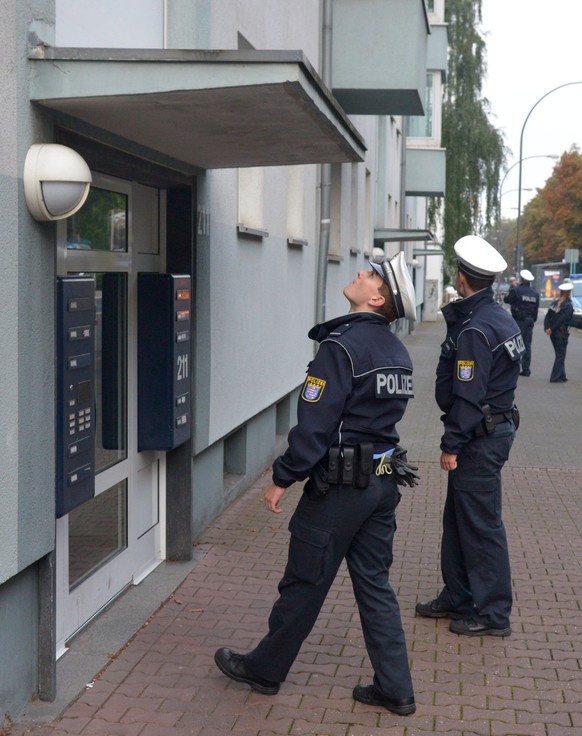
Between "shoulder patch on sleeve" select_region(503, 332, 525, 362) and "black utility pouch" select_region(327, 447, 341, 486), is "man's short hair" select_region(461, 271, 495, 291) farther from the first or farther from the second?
"black utility pouch" select_region(327, 447, 341, 486)

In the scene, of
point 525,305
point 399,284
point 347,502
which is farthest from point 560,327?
point 347,502

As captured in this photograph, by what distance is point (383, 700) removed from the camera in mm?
4625

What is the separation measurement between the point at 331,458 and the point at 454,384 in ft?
4.35

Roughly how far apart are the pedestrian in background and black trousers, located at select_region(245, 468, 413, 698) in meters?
15.6

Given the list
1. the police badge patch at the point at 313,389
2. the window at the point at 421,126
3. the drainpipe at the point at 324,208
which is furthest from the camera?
the window at the point at 421,126

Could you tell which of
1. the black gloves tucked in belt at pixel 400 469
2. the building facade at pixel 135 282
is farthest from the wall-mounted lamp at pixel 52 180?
the black gloves tucked in belt at pixel 400 469

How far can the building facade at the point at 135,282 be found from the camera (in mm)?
4066

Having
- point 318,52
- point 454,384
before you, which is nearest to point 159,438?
point 454,384

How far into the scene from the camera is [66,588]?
5176 millimetres

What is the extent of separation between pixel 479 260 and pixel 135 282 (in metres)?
1.90

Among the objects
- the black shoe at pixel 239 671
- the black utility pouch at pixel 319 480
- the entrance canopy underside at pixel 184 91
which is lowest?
the black shoe at pixel 239 671

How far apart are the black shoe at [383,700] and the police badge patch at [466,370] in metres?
1.61

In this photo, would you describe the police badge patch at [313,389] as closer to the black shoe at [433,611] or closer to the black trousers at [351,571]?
the black trousers at [351,571]

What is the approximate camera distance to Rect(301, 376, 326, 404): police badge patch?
14.3 ft
